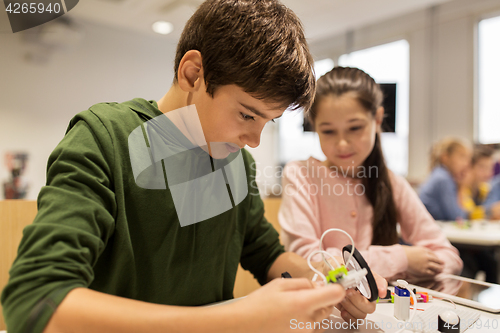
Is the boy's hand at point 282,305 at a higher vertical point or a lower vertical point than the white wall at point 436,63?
lower

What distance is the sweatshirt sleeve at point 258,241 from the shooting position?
78 cm

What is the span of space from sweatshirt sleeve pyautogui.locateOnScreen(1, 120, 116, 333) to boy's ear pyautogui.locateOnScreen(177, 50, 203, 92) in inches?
7.0

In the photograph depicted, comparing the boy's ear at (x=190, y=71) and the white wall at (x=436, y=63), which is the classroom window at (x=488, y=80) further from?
the boy's ear at (x=190, y=71)

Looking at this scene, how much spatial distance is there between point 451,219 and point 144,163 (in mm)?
2816

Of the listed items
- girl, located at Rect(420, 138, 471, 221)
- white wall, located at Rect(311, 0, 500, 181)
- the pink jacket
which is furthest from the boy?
white wall, located at Rect(311, 0, 500, 181)

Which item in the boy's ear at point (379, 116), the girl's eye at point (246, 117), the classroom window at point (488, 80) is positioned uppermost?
the classroom window at point (488, 80)

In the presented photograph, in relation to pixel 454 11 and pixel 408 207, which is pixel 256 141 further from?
pixel 454 11

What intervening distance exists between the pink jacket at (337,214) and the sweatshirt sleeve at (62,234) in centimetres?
52

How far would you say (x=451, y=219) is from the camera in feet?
8.79

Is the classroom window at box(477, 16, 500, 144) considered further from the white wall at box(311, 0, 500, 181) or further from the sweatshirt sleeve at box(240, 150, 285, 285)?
the sweatshirt sleeve at box(240, 150, 285, 285)

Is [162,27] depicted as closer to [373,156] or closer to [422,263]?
[373,156]

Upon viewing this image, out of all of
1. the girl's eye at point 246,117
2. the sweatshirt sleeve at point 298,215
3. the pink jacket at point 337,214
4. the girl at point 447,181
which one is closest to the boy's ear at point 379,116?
the pink jacket at point 337,214

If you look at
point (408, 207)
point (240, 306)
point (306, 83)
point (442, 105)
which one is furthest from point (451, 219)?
point (240, 306)

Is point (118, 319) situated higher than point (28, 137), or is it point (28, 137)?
point (28, 137)
